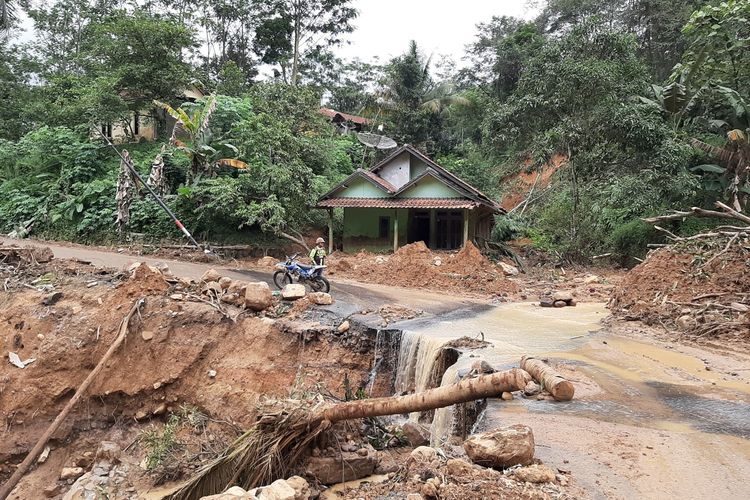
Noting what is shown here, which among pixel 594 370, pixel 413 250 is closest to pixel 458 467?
pixel 594 370

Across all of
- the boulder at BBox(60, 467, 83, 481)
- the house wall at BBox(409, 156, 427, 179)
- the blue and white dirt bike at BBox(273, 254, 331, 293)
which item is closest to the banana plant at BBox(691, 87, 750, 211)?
the house wall at BBox(409, 156, 427, 179)

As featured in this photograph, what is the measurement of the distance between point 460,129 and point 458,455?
114ft

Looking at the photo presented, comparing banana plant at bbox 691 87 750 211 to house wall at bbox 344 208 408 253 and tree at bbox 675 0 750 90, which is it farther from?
house wall at bbox 344 208 408 253

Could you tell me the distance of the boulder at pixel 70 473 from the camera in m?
8.96

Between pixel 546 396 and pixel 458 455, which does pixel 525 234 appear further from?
pixel 458 455

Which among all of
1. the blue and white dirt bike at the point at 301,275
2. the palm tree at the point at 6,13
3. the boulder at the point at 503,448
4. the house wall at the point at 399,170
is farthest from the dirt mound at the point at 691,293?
the palm tree at the point at 6,13

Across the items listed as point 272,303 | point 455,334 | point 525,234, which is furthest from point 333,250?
point 455,334

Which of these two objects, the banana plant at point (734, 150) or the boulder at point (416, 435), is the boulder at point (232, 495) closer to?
the boulder at point (416, 435)

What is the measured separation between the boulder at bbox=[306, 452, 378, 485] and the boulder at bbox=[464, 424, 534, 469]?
6.73 feet

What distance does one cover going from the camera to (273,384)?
10219 millimetres

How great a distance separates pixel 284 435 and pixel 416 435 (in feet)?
9.51

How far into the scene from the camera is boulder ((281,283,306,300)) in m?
12.0

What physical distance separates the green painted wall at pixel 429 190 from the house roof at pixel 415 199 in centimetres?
18

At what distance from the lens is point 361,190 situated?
23.1m
